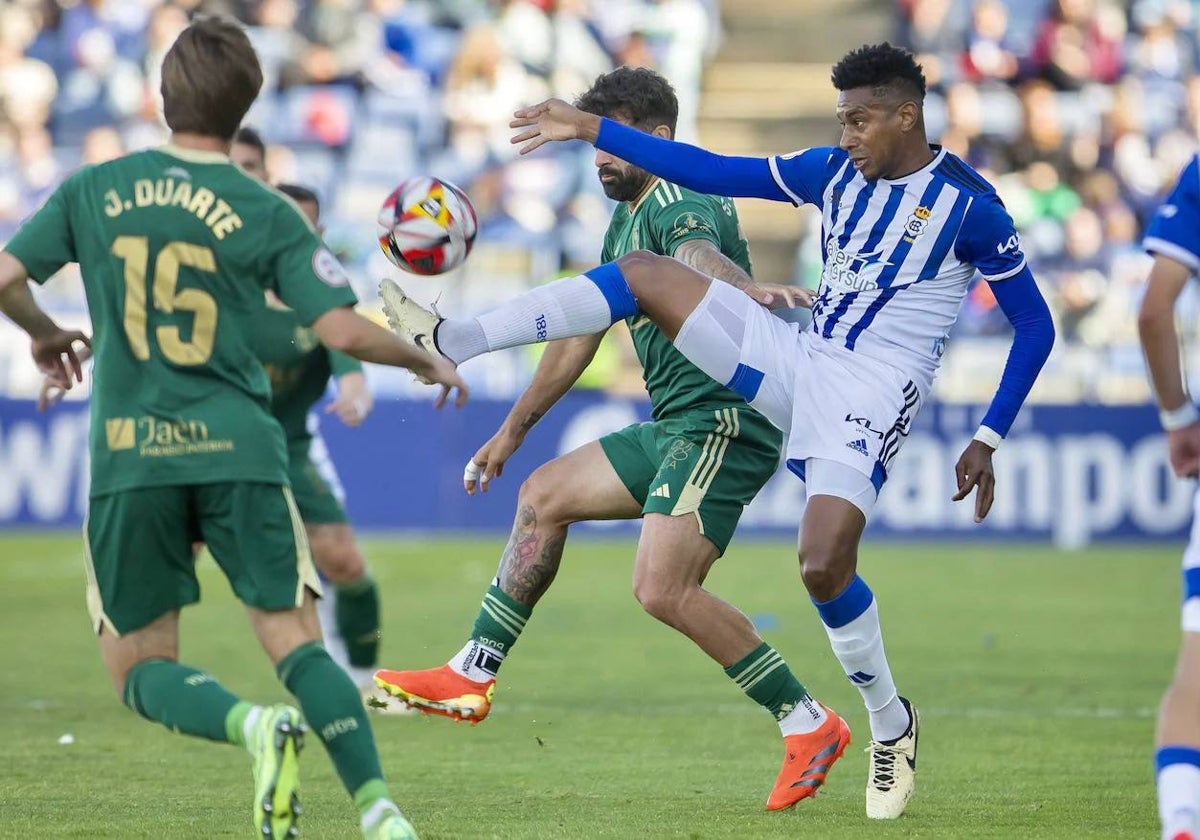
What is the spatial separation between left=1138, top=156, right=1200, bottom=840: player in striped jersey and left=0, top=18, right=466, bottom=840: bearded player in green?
177cm

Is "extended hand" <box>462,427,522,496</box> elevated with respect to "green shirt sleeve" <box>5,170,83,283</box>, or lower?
lower

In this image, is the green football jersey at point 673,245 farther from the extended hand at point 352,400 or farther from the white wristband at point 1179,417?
the white wristband at point 1179,417

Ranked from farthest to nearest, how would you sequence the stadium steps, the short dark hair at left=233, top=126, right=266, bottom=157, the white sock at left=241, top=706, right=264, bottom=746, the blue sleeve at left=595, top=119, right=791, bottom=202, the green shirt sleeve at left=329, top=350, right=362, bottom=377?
the stadium steps, the short dark hair at left=233, top=126, right=266, bottom=157, the green shirt sleeve at left=329, top=350, right=362, bottom=377, the blue sleeve at left=595, top=119, right=791, bottom=202, the white sock at left=241, top=706, right=264, bottom=746

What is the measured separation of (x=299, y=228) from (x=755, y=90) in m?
18.5

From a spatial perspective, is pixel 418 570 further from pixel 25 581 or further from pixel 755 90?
pixel 755 90

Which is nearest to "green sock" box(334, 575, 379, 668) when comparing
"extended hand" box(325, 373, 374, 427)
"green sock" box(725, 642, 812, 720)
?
"extended hand" box(325, 373, 374, 427)

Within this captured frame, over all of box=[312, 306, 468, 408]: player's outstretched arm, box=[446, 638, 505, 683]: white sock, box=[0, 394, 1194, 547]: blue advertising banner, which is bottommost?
box=[0, 394, 1194, 547]: blue advertising banner

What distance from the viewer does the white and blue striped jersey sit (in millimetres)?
5867

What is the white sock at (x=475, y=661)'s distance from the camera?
624cm

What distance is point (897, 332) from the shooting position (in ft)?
19.5

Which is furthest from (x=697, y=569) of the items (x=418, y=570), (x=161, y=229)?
(x=418, y=570)

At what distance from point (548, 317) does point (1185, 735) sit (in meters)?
2.34

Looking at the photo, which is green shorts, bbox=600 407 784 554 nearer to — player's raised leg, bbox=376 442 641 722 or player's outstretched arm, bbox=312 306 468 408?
player's raised leg, bbox=376 442 641 722

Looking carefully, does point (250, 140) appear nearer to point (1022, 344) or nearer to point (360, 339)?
point (1022, 344)
